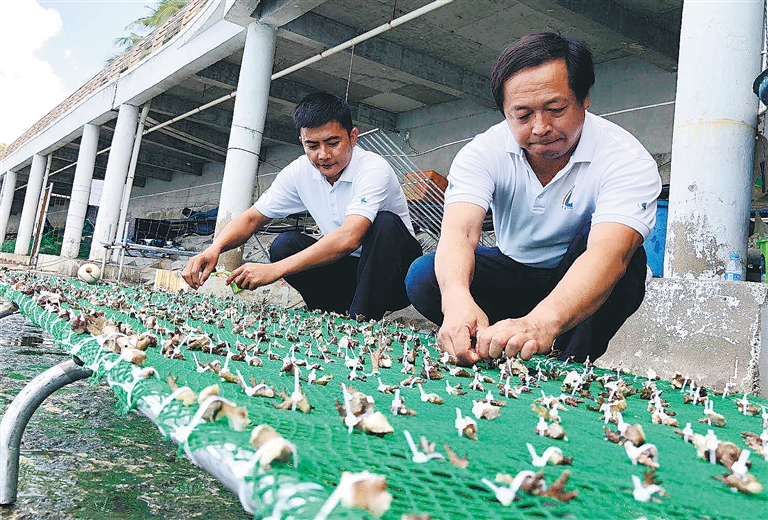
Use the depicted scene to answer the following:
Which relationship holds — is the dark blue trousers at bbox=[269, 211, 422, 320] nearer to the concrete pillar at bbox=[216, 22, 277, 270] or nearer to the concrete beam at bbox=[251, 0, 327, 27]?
the concrete pillar at bbox=[216, 22, 277, 270]

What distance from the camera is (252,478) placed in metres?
0.55

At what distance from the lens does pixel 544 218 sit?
7.85ft

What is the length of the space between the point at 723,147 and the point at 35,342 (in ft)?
12.6

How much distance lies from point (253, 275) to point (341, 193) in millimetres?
895

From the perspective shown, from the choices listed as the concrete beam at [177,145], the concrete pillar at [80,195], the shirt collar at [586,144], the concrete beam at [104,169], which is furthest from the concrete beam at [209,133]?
the shirt collar at [586,144]

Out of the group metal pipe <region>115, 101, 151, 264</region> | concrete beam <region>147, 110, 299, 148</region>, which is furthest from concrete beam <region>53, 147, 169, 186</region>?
metal pipe <region>115, 101, 151, 264</region>

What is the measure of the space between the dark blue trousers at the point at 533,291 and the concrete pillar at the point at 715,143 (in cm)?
76

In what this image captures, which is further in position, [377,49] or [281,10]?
[377,49]

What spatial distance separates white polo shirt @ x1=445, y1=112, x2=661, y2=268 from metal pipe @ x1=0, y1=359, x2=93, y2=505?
1.32 metres

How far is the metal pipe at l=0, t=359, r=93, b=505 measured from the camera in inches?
49.6

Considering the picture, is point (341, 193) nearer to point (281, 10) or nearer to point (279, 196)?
point (279, 196)

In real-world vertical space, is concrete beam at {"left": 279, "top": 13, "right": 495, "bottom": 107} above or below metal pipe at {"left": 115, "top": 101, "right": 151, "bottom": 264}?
above

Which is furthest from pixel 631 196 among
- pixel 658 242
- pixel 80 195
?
pixel 80 195

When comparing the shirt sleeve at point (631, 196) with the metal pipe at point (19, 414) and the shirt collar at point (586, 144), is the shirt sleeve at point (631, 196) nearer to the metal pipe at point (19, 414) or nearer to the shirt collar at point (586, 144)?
the shirt collar at point (586, 144)
